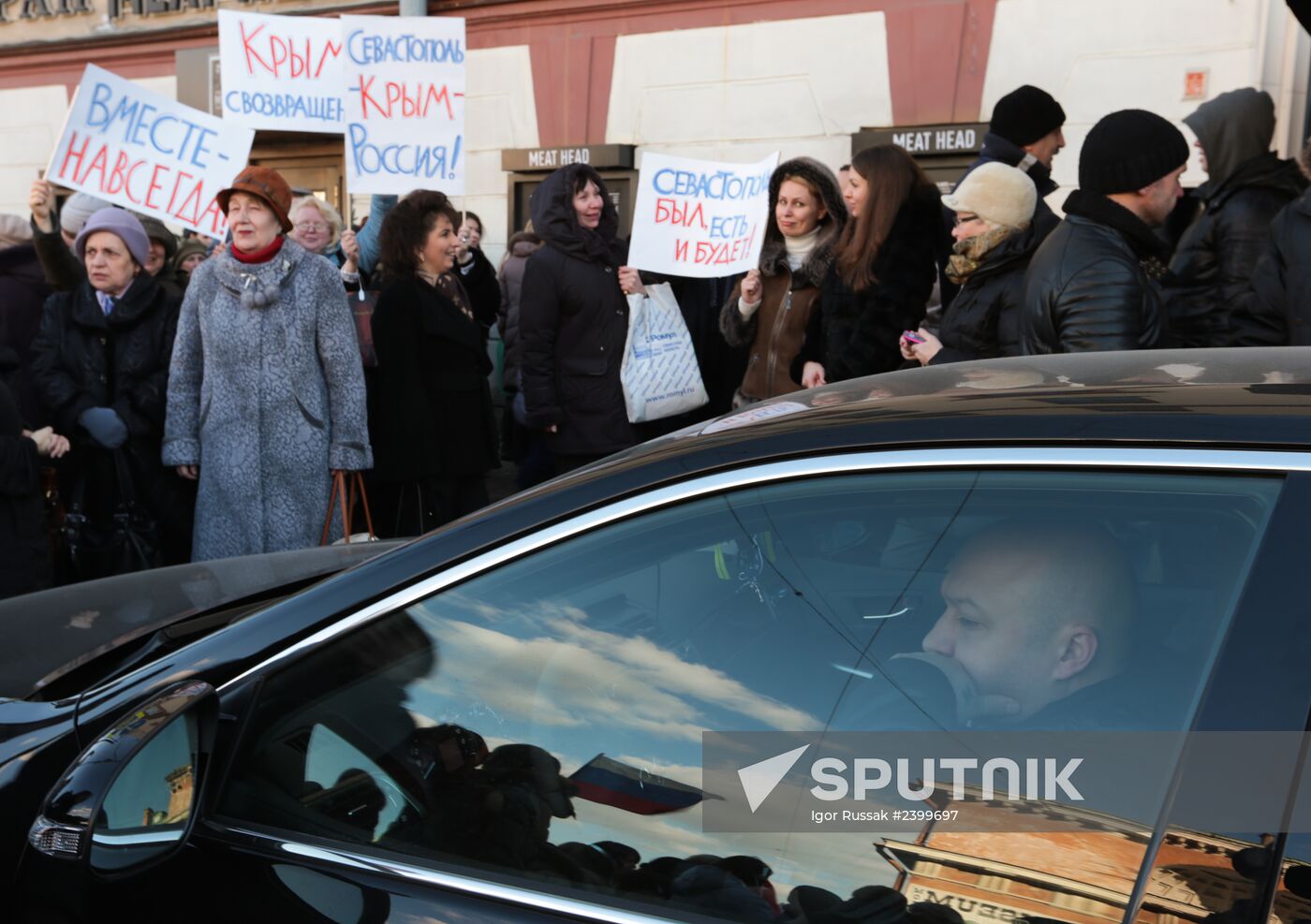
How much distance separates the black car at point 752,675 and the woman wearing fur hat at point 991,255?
2.64 meters

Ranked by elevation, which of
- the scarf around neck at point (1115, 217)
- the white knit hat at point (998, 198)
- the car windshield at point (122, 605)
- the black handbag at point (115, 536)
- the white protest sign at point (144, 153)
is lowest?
the black handbag at point (115, 536)

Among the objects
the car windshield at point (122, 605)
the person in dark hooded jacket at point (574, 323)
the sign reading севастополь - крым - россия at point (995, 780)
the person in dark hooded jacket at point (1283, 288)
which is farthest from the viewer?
the person in dark hooded jacket at point (574, 323)

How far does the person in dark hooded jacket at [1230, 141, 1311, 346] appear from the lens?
4.06 metres

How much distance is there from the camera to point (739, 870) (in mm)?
1540

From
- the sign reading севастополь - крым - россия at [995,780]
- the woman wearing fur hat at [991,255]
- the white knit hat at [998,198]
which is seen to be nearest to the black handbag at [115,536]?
the woman wearing fur hat at [991,255]

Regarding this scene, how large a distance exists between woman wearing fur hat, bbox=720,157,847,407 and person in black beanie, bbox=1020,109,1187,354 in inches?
67.2

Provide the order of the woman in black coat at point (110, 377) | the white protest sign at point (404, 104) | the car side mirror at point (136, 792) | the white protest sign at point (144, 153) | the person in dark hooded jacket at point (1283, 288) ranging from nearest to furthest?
the car side mirror at point (136, 792) → the person in dark hooded jacket at point (1283, 288) → the woman in black coat at point (110, 377) → the white protest sign at point (144, 153) → the white protest sign at point (404, 104)

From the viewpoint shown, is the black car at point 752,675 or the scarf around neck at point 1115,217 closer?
the black car at point 752,675

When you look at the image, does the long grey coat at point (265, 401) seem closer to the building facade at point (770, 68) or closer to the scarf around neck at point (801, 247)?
the scarf around neck at point (801, 247)

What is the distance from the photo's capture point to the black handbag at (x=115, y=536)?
5.49m

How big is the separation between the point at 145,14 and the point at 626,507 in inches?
524

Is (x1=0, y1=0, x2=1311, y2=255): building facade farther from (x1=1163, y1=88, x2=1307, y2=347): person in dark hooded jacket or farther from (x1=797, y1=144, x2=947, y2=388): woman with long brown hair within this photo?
(x1=797, y1=144, x2=947, y2=388): woman with long brown hair

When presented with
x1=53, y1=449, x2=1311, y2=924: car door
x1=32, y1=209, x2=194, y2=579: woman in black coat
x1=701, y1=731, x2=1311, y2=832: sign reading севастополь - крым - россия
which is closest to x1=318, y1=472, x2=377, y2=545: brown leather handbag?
x1=32, y1=209, x2=194, y2=579: woman in black coat

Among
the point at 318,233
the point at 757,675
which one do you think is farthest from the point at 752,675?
the point at 318,233
